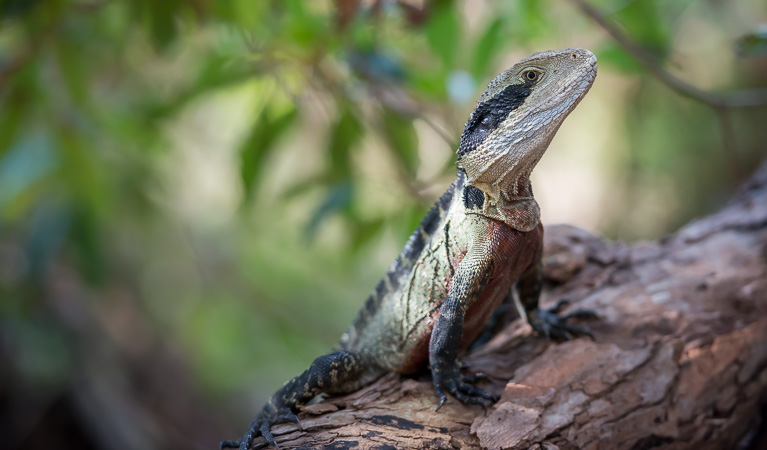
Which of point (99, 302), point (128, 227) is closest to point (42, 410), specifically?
point (99, 302)

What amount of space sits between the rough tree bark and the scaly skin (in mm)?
169

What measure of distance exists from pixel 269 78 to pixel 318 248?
15.4 feet

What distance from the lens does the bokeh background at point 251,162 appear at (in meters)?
5.63

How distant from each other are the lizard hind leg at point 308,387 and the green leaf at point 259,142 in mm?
2218

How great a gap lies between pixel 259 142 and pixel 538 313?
2.97 meters

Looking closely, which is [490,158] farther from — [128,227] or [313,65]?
[128,227]

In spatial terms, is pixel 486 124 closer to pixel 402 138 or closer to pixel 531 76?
pixel 531 76

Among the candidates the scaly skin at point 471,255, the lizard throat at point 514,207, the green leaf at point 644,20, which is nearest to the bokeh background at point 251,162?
the green leaf at point 644,20

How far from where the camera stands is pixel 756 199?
5672mm

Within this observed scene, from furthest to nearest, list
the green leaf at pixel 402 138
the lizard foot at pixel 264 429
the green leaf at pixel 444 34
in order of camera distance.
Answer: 1. the green leaf at pixel 402 138
2. the green leaf at pixel 444 34
3. the lizard foot at pixel 264 429

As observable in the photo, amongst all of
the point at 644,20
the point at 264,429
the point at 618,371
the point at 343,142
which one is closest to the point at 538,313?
the point at 618,371

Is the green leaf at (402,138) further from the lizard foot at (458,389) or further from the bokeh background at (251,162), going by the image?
the lizard foot at (458,389)

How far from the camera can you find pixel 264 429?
3.63 metres

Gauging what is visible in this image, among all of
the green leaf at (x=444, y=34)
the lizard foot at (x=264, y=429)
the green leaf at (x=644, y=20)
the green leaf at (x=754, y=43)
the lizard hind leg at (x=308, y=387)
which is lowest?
the lizard foot at (x=264, y=429)
